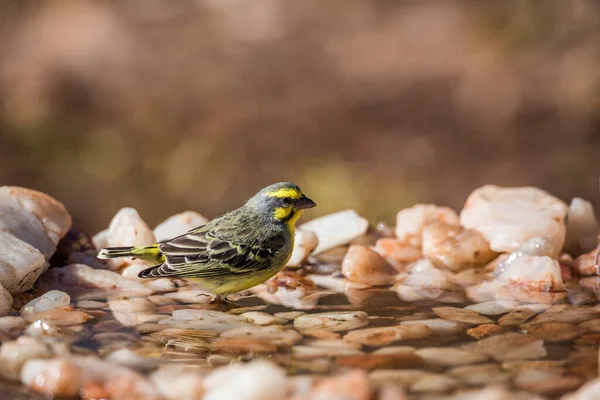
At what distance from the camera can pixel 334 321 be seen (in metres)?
3.48

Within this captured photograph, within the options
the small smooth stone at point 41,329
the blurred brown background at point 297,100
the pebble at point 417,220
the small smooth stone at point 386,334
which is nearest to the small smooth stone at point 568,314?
the small smooth stone at point 386,334

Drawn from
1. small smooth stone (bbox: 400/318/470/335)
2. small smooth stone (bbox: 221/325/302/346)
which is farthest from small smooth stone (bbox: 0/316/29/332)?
small smooth stone (bbox: 400/318/470/335)

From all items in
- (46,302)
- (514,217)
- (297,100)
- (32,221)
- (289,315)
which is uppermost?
(297,100)

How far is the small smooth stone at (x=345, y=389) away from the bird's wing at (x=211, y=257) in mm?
1389

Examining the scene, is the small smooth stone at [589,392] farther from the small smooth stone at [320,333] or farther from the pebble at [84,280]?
the pebble at [84,280]

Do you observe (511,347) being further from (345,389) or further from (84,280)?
(84,280)

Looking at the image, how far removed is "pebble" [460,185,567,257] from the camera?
4395 millimetres

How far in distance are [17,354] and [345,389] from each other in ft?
3.72

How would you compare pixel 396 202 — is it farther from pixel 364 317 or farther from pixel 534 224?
pixel 364 317

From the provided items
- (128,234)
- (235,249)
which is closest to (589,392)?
(235,249)

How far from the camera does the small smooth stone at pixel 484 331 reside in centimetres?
→ 326

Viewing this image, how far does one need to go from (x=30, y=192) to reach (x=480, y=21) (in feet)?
31.3

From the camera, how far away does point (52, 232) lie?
169 inches

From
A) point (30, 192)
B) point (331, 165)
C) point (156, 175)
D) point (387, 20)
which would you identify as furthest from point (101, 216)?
point (387, 20)
